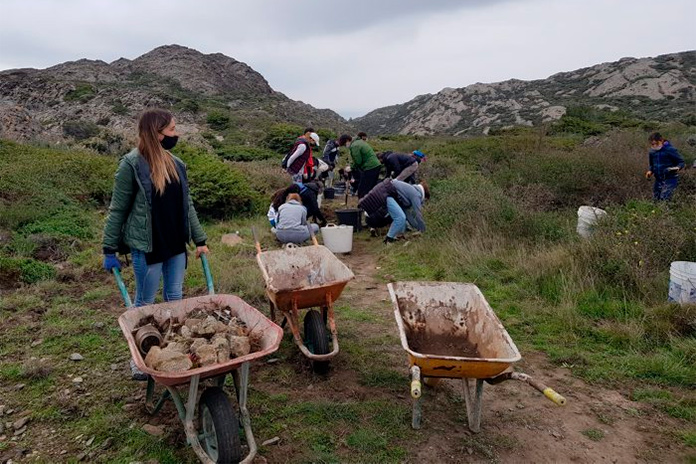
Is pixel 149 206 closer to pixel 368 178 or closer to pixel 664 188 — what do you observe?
pixel 368 178

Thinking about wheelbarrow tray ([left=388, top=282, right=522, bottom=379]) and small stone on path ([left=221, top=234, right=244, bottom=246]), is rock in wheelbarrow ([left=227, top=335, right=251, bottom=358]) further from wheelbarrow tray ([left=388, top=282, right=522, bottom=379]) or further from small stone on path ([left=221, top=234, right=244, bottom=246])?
small stone on path ([left=221, top=234, right=244, bottom=246])

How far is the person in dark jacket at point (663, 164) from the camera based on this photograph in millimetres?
7812

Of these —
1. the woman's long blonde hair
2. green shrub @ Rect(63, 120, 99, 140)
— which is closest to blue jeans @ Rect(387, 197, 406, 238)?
the woman's long blonde hair

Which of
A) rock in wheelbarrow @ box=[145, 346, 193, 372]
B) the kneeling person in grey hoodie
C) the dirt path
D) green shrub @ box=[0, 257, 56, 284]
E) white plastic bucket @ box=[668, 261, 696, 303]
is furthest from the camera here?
the kneeling person in grey hoodie

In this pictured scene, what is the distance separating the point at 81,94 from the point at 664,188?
133 ft

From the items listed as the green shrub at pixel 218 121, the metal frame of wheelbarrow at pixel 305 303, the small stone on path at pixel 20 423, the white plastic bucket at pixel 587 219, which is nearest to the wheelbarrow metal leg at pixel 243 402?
the metal frame of wheelbarrow at pixel 305 303

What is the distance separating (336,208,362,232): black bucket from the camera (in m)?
8.16

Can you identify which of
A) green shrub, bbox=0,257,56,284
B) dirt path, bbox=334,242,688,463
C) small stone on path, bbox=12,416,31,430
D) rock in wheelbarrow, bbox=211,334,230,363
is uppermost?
rock in wheelbarrow, bbox=211,334,230,363

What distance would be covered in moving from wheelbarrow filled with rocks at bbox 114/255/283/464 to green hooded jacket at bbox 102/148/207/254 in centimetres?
24

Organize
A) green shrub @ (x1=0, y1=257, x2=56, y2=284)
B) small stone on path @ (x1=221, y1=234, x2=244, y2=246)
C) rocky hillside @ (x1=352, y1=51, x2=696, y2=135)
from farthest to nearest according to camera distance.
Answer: rocky hillside @ (x1=352, y1=51, x2=696, y2=135), small stone on path @ (x1=221, y1=234, x2=244, y2=246), green shrub @ (x1=0, y1=257, x2=56, y2=284)

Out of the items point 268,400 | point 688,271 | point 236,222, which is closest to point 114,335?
point 268,400

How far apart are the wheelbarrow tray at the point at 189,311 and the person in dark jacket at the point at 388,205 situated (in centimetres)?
460

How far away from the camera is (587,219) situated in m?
6.14

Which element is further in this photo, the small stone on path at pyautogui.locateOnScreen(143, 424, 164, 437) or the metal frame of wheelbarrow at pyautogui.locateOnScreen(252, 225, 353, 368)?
the metal frame of wheelbarrow at pyautogui.locateOnScreen(252, 225, 353, 368)
